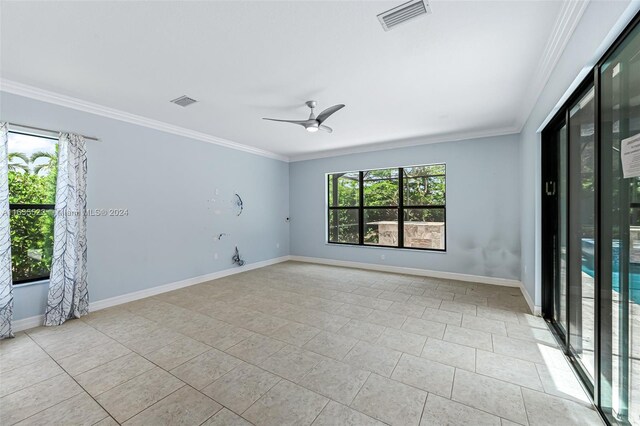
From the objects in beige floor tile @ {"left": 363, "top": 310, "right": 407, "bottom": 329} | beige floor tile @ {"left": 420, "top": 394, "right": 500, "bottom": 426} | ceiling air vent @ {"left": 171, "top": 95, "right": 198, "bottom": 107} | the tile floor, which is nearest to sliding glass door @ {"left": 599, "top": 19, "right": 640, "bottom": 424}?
the tile floor

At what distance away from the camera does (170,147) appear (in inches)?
183

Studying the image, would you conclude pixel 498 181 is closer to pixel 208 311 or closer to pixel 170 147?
pixel 208 311

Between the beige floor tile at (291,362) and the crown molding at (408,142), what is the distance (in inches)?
177

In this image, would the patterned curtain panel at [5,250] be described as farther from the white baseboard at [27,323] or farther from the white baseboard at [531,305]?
the white baseboard at [531,305]

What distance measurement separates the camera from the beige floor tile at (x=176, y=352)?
244 cm

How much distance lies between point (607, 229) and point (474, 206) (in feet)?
11.7

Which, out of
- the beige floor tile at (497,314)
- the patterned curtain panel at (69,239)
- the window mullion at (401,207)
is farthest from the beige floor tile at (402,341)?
the patterned curtain panel at (69,239)

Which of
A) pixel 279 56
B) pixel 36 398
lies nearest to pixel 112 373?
pixel 36 398

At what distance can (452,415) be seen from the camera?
1.78 meters

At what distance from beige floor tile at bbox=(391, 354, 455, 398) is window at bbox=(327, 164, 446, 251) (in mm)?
3448

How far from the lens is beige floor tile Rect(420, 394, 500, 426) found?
5.63 ft

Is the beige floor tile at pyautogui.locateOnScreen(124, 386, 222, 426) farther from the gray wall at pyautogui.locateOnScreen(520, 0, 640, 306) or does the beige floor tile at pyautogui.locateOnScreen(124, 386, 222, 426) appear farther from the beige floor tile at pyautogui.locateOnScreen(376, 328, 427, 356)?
the gray wall at pyautogui.locateOnScreen(520, 0, 640, 306)

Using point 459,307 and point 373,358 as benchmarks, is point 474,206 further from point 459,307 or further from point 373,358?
point 373,358

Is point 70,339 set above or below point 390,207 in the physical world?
below
